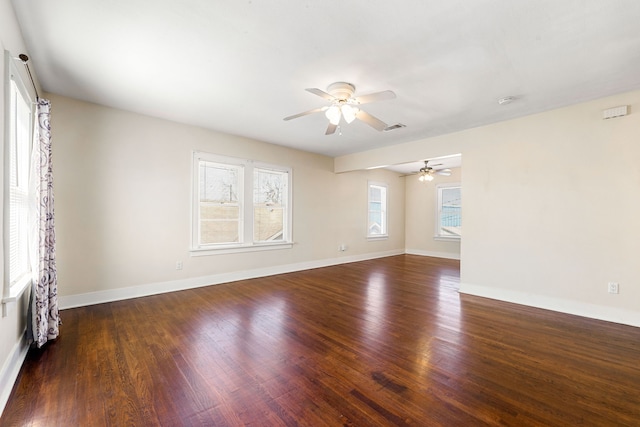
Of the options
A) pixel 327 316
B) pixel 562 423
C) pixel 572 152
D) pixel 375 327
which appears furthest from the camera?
pixel 572 152

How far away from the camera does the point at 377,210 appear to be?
324 inches

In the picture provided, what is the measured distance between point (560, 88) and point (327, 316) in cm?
378

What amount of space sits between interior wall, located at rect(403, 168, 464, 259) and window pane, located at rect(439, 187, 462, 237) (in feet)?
0.73

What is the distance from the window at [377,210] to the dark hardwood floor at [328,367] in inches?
170

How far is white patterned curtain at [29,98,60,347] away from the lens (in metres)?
2.46

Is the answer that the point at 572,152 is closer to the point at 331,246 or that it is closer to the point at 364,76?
the point at 364,76

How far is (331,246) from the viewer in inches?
267

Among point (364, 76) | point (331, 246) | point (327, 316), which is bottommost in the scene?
point (327, 316)

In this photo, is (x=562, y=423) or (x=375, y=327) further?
(x=375, y=327)

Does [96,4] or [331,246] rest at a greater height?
[96,4]

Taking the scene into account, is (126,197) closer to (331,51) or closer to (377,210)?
(331,51)

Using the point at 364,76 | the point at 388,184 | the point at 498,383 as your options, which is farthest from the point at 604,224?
the point at 388,184

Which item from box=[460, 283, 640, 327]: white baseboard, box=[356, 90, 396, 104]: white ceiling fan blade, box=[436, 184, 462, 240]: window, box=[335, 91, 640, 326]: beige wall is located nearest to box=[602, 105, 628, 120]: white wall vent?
box=[335, 91, 640, 326]: beige wall

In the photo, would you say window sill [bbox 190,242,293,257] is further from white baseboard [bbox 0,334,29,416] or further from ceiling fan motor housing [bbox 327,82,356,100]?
ceiling fan motor housing [bbox 327,82,356,100]
